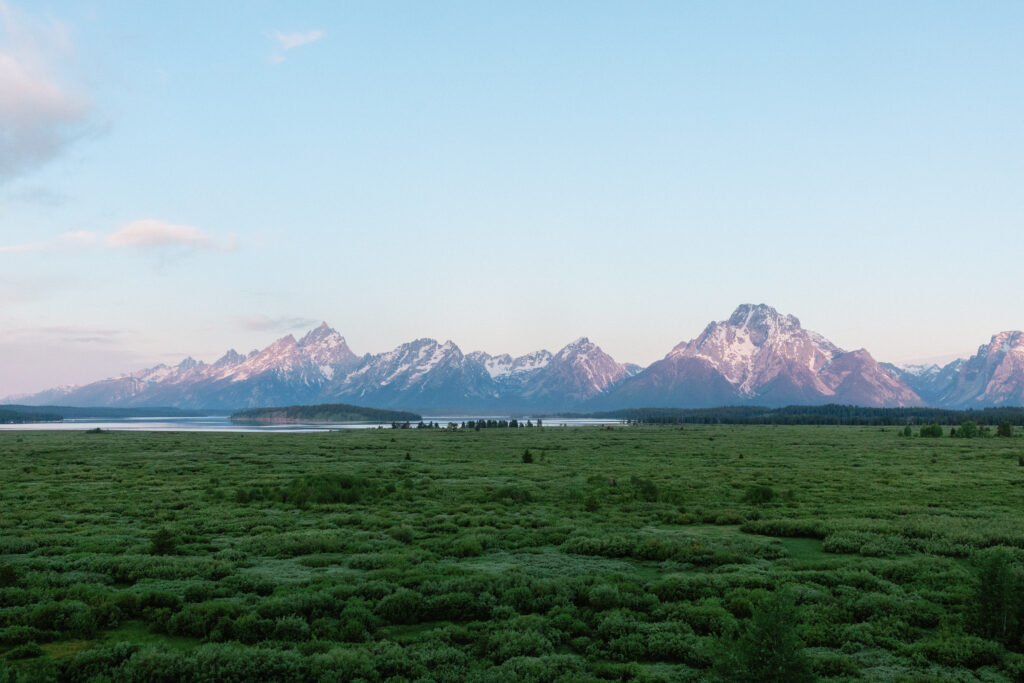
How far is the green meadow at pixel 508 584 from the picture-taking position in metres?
13.4

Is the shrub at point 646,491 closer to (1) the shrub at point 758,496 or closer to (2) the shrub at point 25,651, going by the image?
(1) the shrub at point 758,496

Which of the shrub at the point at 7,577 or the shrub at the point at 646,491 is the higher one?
the shrub at the point at 7,577

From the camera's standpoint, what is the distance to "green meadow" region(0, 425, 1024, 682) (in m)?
13.4

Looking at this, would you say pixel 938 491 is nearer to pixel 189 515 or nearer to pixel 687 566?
pixel 687 566

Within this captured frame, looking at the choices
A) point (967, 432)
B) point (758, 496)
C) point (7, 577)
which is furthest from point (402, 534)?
point (967, 432)

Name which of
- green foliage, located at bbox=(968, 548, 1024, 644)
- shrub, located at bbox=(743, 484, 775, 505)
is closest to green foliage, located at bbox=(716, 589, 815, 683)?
green foliage, located at bbox=(968, 548, 1024, 644)

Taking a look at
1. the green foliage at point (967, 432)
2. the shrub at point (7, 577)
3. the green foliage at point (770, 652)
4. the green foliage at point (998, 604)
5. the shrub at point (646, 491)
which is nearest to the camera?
the green foliage at point (770, 652)

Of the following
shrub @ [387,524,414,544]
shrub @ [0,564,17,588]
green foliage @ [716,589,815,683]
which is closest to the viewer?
green foliage @ [716,589,815,683]

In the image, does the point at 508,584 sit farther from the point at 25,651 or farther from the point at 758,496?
the point at 758,496

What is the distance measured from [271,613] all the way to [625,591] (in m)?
9.76

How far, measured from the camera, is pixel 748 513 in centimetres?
3281

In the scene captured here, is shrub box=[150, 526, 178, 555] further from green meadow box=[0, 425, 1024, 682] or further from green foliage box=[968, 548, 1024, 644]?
green foliage box=[968, 548, 1024, 644]

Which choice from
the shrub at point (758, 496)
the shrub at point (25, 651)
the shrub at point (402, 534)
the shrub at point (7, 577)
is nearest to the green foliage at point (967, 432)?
the shrub at point (758, 496)

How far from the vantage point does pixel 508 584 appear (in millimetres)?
18953
